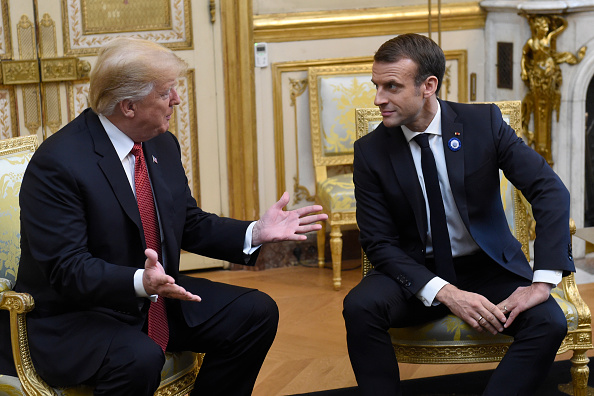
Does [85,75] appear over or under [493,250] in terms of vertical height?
over

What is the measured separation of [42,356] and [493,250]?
1.44 meters

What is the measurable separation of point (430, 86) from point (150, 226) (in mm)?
1034

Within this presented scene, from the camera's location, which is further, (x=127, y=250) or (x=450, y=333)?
(x=450, y=333)

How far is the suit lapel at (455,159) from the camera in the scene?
9.07 feet

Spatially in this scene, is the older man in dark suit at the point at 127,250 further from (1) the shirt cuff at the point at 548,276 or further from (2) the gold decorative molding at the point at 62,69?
(2) the gold decorative molding at the point at 62,69

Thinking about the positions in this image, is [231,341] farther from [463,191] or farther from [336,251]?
[336,251]

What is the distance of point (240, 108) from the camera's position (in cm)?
469

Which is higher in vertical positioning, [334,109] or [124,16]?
[124,16]

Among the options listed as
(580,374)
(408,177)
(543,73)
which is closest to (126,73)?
(408,177)

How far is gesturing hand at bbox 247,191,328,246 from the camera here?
2553mm

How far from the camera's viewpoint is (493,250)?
277cm

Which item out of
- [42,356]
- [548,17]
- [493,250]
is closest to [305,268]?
[548,17]

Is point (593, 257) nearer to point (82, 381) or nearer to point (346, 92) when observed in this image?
point (346, 92)

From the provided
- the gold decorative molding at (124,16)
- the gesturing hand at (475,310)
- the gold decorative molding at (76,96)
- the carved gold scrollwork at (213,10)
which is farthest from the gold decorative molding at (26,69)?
the gesturing hand at (475,310)
